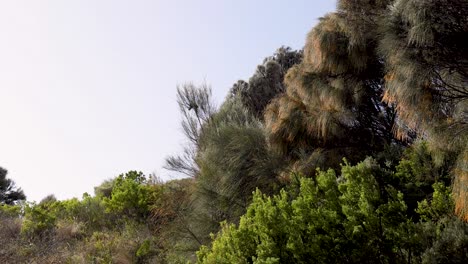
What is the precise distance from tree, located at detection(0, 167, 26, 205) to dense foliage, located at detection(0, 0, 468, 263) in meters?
12.0

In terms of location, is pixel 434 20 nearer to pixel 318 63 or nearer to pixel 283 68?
pixel 318 63

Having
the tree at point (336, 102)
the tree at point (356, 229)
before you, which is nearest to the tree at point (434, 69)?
the tree at point (356, 229)

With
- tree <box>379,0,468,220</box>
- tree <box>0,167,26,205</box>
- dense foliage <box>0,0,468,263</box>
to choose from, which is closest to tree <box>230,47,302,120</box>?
dense foliage <box>0,0,468,263</box>

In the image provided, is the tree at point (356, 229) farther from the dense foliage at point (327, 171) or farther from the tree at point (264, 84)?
the tree at point (264, 84)

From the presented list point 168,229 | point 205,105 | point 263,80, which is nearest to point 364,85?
point 168,229

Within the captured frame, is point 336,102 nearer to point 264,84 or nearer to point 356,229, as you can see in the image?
point 356,229

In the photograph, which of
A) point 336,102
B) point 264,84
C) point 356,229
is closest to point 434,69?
point 356,229

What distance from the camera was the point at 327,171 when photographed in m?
4.81

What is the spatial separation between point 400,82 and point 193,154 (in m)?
6.59

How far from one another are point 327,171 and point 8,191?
23.0 m

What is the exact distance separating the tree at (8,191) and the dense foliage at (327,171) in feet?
39.3

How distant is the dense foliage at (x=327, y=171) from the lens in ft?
13.8

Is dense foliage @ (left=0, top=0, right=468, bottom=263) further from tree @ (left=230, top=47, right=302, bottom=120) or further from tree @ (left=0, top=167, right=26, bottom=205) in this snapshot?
tree @ (left=0, top=167, right=26, bottom=205)

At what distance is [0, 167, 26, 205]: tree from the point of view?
2373 cm
